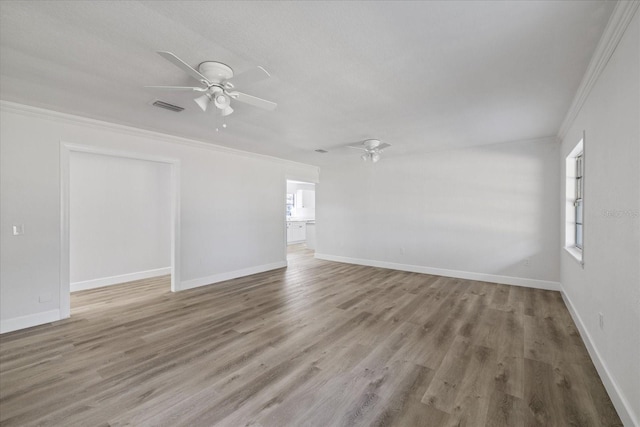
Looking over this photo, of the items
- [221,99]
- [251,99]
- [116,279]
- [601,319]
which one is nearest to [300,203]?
[116,279]

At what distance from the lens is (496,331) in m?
3.07

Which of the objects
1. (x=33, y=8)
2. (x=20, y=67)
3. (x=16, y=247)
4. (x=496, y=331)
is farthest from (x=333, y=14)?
(x=16, y=247)

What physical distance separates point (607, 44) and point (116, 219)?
691 cm

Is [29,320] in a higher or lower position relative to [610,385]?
lower

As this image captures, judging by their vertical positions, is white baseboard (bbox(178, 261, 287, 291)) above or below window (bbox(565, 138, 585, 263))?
below

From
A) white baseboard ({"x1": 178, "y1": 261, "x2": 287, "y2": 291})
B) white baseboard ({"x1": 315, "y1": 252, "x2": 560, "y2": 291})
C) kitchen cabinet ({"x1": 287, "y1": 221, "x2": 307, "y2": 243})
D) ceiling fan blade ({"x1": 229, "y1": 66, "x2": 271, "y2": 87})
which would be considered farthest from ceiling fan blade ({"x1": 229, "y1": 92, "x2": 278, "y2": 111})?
kitchen cabinet ({"x1": 287, "y1": 221, "x2": 307, "y2": 243})

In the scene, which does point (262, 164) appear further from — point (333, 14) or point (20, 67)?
point (333, 14)

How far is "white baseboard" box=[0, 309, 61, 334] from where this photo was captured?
310cm

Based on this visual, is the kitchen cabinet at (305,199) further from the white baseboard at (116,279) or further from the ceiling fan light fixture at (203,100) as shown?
the ceiling fan light fixture at (203,100)

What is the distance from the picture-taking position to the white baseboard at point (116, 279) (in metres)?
4.72

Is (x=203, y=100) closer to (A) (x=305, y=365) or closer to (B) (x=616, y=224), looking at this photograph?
(A) (x=305, y=365)

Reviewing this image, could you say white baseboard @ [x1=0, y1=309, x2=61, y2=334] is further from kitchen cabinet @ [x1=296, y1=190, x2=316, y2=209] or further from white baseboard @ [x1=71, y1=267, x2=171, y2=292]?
kitchen cabinet @ [x1=296, y1=190, x2=316, y2=209]

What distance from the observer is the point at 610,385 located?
1969 millimetres

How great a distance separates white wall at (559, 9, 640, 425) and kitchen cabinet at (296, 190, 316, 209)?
9.44 meters
